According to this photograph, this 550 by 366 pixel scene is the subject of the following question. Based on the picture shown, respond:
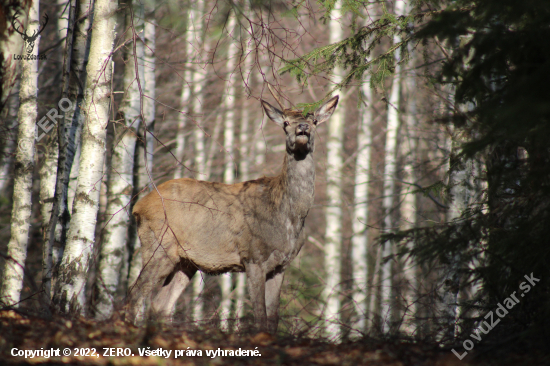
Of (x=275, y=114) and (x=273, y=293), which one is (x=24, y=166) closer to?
(x=275, y=114)

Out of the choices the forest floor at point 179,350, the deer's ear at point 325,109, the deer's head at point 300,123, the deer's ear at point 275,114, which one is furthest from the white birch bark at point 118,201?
the deer's ear at point 325,109

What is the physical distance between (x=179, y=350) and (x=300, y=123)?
377 centimetres

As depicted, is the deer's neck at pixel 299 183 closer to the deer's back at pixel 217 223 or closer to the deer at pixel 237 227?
the deer at pixel 237 227

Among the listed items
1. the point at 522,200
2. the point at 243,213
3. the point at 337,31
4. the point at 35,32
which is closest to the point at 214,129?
the point at 337,31

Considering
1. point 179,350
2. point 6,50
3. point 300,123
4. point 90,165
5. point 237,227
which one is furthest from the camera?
point 237,227

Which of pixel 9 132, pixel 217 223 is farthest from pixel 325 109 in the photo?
pixel 9 132

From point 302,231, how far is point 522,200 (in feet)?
9.39

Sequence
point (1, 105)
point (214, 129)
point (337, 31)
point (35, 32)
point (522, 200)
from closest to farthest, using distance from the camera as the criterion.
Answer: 1. point (1, 105)
2. point (522, 200)
3. point (35, 32)
4. point (337, 31)
5. point (214, 129)

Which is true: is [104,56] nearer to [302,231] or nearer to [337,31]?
[302,231]

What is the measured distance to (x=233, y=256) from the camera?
280 inches

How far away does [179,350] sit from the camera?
13.5ft

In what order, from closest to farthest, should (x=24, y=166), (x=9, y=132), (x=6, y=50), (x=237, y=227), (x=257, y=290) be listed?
(x=6, y=50) < (x=257, y=290) < (x=237, y=227) < (x=24, y=166) < (x=9, y=132)

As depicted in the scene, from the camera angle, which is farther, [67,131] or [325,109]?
[325,109]

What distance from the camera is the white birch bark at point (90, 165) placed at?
592 cm
